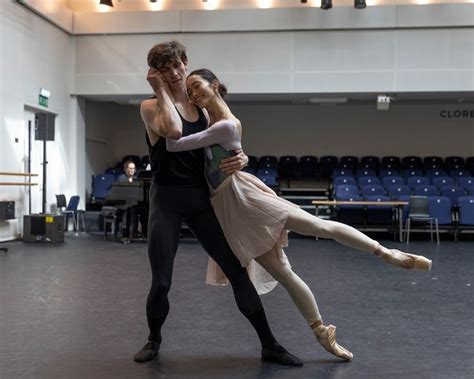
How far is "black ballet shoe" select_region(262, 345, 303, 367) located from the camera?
8.84ft

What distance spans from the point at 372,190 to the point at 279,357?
8.01 meters

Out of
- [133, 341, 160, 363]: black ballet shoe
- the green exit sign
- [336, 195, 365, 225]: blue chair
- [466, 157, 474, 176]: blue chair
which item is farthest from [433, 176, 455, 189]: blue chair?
[133, 341, 160, 363]: black ballet shoe

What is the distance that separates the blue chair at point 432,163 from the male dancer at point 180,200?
388 inches

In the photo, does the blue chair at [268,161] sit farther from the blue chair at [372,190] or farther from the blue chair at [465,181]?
the blue chair at [465,181]

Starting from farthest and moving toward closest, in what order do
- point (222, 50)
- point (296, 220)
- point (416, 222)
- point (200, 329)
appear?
1. point (222, 50)
2. point (416, 222)
3. point (200, 329)
4. point (296, 220)

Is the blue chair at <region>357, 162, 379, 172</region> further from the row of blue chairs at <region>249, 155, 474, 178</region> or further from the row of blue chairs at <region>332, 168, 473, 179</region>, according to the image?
the row of blue chairs at <region>332, 168, 473, 179</region>

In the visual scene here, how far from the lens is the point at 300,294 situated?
2.73 metres

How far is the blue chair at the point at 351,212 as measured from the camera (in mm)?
9945

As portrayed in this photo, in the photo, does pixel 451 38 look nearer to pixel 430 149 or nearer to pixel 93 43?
pixel 430 149

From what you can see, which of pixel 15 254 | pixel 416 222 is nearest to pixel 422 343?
pixel 15 254

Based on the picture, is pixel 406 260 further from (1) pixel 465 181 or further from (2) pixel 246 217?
(1) pixel 465 181

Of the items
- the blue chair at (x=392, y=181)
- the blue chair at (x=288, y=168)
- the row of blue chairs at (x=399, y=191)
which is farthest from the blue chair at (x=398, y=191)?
the blue chair at (x=288, y=168)

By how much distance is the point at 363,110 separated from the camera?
13.0 metres

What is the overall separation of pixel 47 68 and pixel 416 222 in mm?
7589
